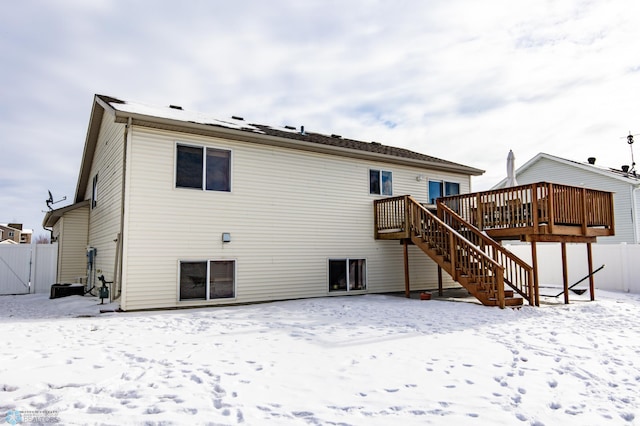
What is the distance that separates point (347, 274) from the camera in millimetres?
12258

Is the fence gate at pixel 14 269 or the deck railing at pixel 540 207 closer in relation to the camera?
the deck railing at pixel 540 207

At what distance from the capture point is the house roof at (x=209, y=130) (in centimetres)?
930

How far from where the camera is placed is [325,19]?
9961mm

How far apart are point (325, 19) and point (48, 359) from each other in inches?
349

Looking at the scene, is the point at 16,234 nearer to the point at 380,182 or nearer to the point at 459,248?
the point at 380,182

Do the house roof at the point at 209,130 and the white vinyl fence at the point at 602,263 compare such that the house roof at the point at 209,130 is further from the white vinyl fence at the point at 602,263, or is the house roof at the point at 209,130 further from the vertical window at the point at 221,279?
the white vinyl fence at the point at 602,263

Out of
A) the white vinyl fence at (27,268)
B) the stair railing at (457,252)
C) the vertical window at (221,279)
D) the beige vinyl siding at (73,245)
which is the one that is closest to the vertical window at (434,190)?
the stair railing at (457,252)

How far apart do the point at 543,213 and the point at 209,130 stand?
830 cm

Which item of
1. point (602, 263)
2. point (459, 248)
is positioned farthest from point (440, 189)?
point (602, 263)

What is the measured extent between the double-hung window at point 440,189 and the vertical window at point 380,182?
1828 mm

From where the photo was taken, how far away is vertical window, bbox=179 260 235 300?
31.7 feet

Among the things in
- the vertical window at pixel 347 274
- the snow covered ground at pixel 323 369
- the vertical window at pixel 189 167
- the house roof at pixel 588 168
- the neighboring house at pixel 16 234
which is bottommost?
the snow covered ground at pixel 323 369

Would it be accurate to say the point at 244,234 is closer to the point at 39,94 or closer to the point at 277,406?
the point at 277,406

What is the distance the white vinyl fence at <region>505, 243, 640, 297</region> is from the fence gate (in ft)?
59.2
